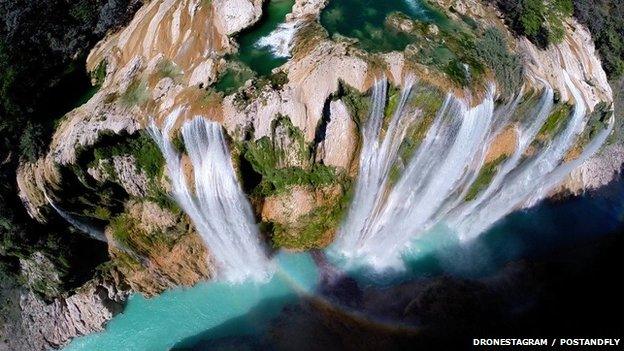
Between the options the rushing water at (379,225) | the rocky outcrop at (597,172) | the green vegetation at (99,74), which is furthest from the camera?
the rocky outcrop at (597,172)

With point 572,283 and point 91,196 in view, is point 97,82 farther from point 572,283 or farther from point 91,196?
point 572,283

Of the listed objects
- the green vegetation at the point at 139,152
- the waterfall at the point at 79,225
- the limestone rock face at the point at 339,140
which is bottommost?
the waterfall at the point at 79,225

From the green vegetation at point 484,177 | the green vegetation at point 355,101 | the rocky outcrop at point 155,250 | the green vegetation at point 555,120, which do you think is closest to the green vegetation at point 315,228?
the green vegetation at point 355,101

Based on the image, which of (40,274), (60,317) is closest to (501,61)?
(40,274)

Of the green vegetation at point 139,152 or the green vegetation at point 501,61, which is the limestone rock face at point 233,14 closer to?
the green vegetation at point 139,152

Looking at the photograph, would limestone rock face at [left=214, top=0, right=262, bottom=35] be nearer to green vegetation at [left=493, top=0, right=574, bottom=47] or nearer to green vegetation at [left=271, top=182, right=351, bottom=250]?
green vegetation at [left=271, top=182, right=351, bottom=250]

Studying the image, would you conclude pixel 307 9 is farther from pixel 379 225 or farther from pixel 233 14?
pixel 379 225

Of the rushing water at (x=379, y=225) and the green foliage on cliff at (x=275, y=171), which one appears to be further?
the rushing water at (x=379, y=225)

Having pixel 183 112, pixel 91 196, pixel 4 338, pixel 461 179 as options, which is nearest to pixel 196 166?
pixel 183 112

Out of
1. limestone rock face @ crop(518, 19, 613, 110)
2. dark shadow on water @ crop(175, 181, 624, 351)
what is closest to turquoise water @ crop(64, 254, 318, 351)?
dark shadow on water @ crop(175, 181, 624, 351)
